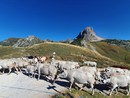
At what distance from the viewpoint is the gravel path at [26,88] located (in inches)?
680

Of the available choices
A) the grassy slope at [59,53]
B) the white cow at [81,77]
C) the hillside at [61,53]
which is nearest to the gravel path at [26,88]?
the white cow at [81,77]

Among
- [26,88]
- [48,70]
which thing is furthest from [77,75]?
[26,88]

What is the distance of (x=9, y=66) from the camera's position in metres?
27.2

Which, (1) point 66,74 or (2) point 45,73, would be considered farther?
(2) point 45,73

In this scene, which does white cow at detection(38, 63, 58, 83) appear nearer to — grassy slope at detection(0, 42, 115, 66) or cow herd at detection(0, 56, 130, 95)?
cow herd at detection(0, 56, 130, 95)

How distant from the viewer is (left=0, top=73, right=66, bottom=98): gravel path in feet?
56.6

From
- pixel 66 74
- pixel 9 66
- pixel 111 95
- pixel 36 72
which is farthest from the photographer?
pixel 9 66

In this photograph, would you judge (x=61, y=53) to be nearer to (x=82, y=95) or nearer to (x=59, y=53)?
(x=59, y=53)

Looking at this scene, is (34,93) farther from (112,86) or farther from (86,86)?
(112,86)

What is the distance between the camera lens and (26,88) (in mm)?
19156

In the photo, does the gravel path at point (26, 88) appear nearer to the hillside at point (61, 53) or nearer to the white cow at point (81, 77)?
the white cow at point (81, 77)

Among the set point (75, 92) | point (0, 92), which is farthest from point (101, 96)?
point (0, 92)

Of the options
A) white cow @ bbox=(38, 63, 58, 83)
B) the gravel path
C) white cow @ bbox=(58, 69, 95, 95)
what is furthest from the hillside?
white cow @ bbox=(58, 69, 95, 95)

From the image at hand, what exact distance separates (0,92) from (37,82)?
4392 millimetres
